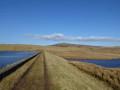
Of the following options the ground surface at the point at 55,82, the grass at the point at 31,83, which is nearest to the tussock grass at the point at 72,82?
the ground surface at the point at 55,82

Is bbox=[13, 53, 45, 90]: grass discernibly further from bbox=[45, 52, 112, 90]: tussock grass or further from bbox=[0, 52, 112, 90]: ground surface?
bbox=[45, 52, 112, 90]: tussock grass

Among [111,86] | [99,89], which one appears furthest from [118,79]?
[99,89]

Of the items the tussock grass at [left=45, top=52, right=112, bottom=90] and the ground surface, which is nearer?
the ground surface

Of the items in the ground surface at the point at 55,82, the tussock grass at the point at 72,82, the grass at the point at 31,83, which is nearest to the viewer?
the grass at the point at 31,83

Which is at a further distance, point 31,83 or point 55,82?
point 55,82

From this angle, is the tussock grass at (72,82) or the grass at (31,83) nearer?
the grass at (31,83)

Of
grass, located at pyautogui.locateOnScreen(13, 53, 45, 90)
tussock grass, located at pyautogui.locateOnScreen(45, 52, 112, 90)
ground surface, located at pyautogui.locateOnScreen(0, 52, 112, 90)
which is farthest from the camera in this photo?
tussock grass, located at pyautogui.locateOnScreen(45, 52, 112, 90)

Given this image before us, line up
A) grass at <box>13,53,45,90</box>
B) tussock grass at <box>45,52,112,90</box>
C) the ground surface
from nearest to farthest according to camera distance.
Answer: grass at <box>13,53,45,90</box>
the ground surface
tussock grass at <box>45,52,112,90</box>

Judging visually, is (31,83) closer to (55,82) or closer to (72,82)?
(55,82)

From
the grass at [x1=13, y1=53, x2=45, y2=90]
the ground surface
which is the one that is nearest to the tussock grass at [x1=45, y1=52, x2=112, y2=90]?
the ground surface

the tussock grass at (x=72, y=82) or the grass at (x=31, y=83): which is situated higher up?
the grass at (x=31, y=83)

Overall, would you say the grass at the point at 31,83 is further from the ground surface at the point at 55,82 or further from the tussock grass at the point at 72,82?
the tussock grass at the point at 72,82

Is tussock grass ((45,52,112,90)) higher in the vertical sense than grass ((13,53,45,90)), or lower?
lower

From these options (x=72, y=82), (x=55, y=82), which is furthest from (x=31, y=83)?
(x=72, y=82)
